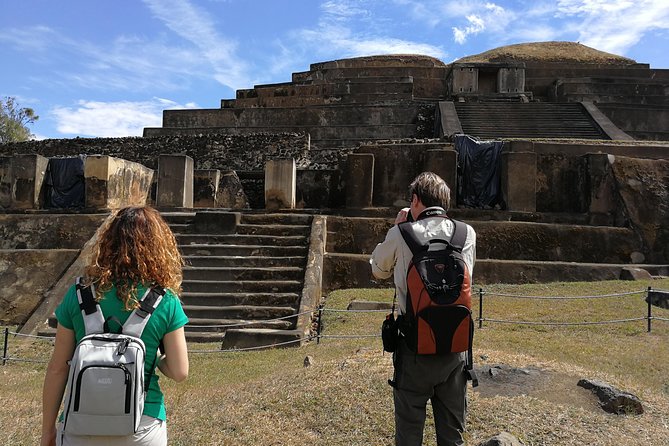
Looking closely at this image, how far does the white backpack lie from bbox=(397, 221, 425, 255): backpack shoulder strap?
4.19 feet

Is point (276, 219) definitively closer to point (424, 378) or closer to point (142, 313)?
point (424, 378)

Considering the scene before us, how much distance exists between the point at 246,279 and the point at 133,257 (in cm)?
661

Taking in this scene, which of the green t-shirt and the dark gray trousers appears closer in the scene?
the green t-shirt

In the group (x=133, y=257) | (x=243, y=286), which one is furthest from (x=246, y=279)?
(x=133, y=257)

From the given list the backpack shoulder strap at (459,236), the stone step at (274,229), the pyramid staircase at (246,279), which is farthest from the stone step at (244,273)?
the backpack shoulder strap at (459,236)

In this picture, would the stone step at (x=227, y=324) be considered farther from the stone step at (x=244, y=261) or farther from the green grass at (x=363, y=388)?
the stone step at (x=244, y=261)

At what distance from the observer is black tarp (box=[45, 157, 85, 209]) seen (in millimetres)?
11266

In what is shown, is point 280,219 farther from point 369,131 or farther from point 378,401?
point 369,131

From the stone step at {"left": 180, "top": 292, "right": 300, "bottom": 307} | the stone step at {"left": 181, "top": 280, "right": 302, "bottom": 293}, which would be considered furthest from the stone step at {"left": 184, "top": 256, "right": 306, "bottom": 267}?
the stone step at {"left": 180, "top": 292, "right": 300, "bottom": 307}

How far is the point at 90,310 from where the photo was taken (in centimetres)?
A: 210

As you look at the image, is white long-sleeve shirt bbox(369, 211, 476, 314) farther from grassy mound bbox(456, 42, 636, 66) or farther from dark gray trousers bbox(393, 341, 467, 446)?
grassy mound bbox(456, 42, 636, 66)

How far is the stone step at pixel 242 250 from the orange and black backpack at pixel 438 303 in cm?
686

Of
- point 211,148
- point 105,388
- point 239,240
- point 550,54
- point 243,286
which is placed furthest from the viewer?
A: point 550,54

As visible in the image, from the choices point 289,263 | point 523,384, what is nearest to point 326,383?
point 523,384
